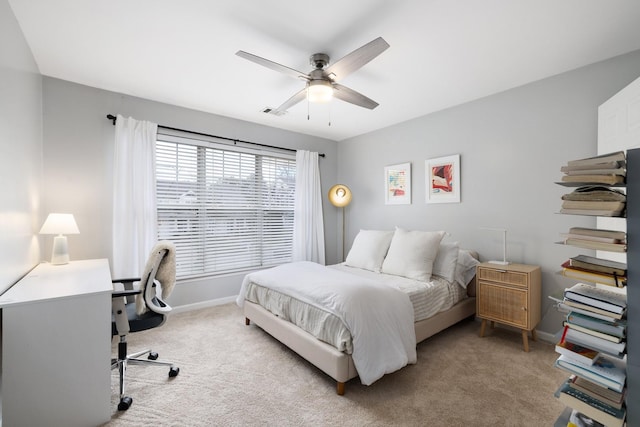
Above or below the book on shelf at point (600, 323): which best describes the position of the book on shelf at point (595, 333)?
below

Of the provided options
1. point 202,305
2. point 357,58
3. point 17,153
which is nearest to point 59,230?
point 17,153

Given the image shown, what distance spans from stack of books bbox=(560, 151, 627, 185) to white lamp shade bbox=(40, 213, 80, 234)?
11.7ft

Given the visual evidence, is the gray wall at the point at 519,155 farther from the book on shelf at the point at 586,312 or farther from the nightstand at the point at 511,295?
the book on shelf at the point at 586,312

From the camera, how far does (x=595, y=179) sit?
115 cm

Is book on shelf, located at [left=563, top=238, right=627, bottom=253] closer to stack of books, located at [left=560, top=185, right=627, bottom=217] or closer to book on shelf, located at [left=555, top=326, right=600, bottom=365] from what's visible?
stack of books, located at [left=560, top=185, right=627, bottom=217]

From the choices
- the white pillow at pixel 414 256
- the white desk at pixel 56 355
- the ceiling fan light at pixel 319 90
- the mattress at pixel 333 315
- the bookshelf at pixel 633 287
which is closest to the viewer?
the bookshelf at pixel 633 287

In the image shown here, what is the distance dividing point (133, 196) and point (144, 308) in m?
1.61

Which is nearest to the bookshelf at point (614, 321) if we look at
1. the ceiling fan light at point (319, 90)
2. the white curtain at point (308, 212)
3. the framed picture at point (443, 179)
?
the ceiling fan light at point (319, 90)

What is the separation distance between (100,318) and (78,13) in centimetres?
204

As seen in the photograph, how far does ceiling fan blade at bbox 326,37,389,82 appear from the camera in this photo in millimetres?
1743

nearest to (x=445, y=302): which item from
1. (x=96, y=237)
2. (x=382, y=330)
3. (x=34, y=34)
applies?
(x=382, y=330)

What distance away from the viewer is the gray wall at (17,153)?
169 centimetres

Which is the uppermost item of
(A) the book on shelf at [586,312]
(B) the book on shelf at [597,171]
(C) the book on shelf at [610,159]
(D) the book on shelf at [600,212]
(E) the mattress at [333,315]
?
(C) the book on shelf at [610,159]

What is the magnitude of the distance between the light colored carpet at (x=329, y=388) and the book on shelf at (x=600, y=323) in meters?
0.90
